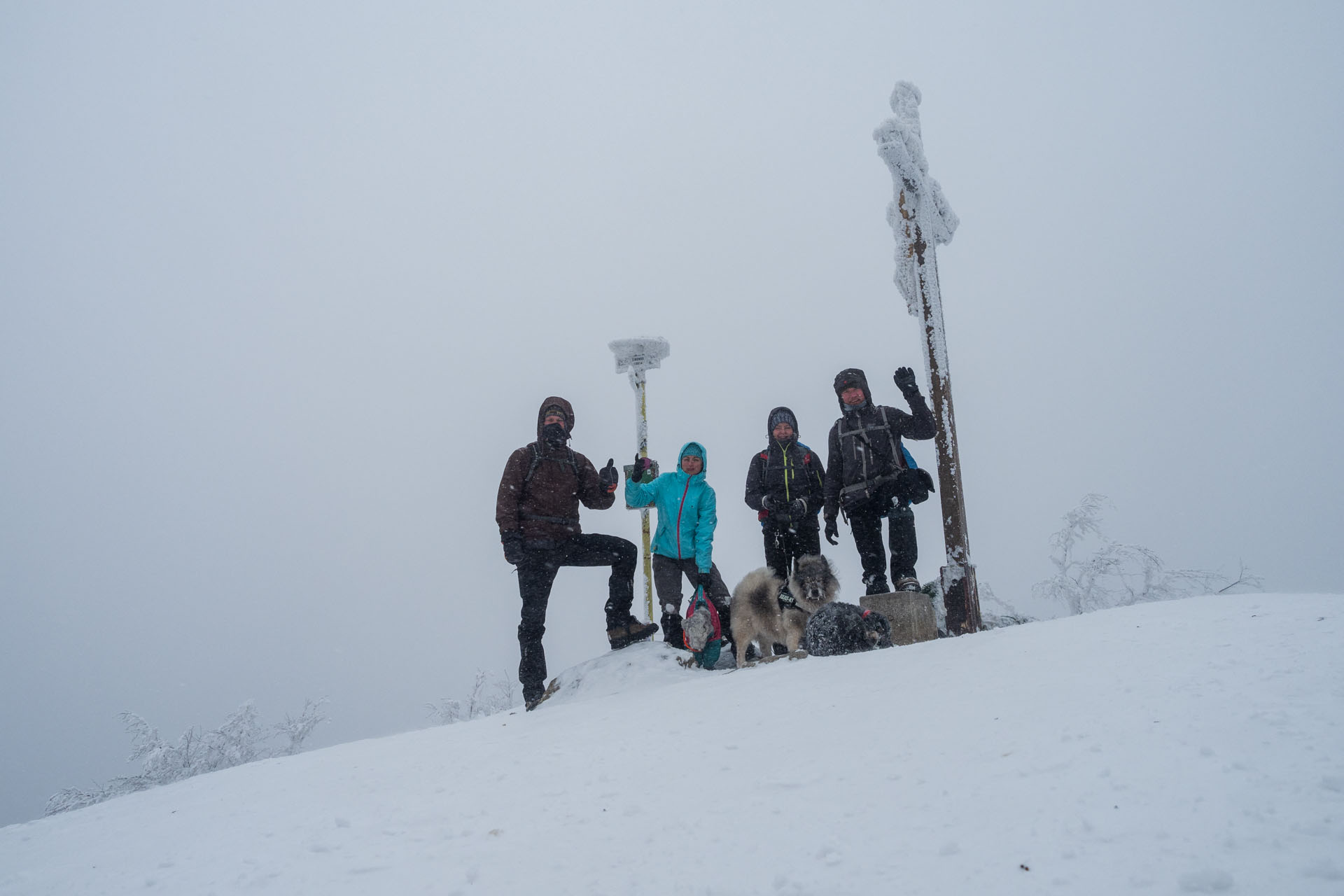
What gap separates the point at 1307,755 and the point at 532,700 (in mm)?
5185

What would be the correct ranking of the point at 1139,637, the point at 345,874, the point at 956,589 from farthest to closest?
the point at 956,589, the point at 1139,637, the point at 345,874

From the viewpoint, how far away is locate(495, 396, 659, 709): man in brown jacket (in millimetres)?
6184

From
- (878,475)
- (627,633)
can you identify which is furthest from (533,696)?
(878,475)

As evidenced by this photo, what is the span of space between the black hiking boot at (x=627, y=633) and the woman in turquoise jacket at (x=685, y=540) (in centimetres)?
29

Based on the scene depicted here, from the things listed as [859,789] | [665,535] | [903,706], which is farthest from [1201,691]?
[665,535]

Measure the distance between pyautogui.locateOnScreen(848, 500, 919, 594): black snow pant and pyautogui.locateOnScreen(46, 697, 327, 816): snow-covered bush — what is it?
10.6m

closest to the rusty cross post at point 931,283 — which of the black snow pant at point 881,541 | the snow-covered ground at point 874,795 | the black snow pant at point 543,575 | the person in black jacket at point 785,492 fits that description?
the black snow pant at point 881,541

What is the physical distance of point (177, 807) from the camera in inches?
161

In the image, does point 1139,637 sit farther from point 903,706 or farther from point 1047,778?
point 1047,778

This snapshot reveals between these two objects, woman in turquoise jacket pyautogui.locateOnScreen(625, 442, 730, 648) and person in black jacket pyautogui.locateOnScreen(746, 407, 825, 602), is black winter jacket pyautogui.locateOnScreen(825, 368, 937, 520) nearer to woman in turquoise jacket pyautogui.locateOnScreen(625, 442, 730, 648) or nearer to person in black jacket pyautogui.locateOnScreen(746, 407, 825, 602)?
person in black jacket pyautogui.locateOnScreen(746, 407, 825, 602)

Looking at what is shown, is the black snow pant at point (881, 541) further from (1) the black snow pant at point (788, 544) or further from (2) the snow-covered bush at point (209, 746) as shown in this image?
(2) the snow-covered bush at point (209, 746)

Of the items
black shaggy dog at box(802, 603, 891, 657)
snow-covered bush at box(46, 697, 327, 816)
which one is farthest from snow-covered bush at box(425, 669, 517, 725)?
black shaggy dog at box(802, 603, 891, 657)

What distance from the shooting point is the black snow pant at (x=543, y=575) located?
242 inches

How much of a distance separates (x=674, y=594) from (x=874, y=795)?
4444 millimetres
